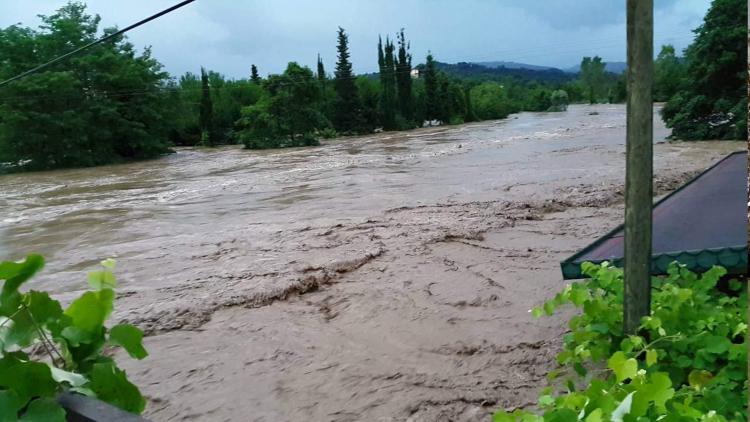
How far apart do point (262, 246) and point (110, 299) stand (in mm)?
6649

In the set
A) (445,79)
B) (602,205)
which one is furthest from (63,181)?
(445,79)

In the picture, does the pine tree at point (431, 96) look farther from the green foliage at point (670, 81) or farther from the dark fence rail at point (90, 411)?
the dark fence rail at point (90, 411)

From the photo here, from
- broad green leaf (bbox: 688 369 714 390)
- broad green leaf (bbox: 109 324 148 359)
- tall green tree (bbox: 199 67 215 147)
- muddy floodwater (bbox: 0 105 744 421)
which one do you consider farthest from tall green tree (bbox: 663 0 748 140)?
tall green tree (bbox: 199 67 215 147)

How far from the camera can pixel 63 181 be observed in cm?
2284

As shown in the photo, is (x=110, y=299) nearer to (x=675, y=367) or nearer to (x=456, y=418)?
(x=675, y=367)

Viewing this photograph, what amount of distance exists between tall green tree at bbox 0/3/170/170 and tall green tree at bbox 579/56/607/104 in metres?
66.1

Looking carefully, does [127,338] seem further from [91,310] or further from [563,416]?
[563,416]

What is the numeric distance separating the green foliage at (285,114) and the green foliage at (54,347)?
108 ft

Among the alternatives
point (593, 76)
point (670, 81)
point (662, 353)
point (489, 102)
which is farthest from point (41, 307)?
point (593, 76)

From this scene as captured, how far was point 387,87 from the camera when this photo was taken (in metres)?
49.0

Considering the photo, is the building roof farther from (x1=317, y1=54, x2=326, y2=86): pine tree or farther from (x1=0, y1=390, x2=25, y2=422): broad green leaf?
(x1=317, y1=54, x2=326, y2=86): pine tree

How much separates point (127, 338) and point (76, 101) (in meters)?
31.5

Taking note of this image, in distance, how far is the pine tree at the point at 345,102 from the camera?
148 ft

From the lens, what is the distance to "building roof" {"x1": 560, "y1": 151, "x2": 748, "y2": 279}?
284 centimetres
